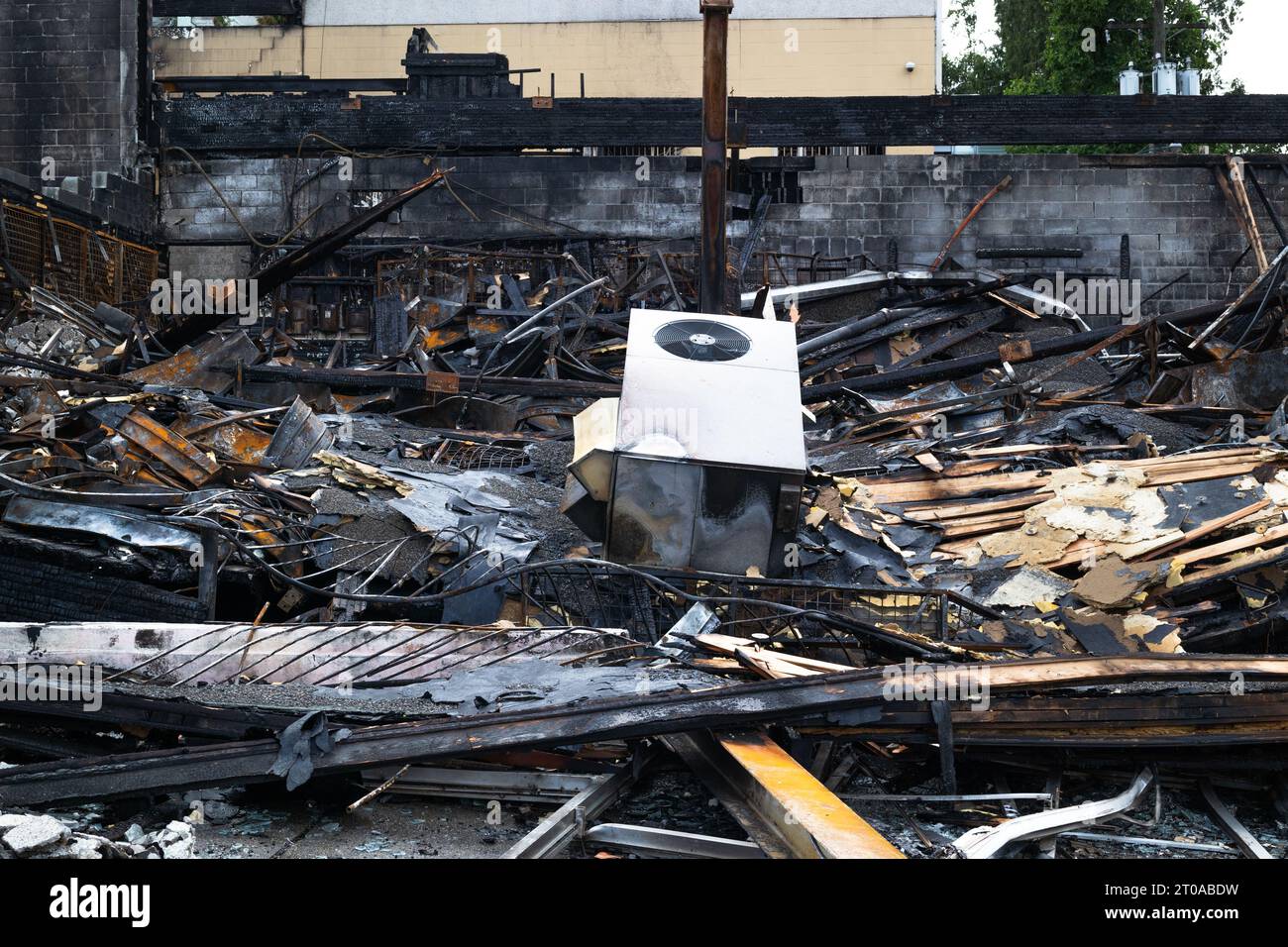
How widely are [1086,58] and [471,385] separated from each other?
67.8 feet

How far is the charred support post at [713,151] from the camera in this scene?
29.9 feet

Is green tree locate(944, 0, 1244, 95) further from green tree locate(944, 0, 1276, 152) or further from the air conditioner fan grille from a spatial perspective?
the air conditioner fan grille

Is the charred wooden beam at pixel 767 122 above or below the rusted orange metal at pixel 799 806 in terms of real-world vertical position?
above

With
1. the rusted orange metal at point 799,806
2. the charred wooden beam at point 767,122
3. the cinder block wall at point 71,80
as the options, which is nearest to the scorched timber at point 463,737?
the rusted orange metal at point 799,806

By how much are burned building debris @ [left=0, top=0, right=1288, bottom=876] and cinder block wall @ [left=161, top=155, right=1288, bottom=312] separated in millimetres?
2417

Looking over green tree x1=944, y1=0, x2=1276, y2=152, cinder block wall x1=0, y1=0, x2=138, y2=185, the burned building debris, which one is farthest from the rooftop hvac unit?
green tree x1=944, y1=0, x2=1276, y2=152

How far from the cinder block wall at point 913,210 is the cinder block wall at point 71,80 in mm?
3996

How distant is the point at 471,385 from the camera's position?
10180mm

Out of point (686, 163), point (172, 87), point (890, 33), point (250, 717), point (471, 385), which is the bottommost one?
point (250, 717)

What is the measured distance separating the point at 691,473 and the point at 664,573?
55 cm

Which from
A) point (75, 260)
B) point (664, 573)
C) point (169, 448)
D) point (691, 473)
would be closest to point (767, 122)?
point (75, 260)

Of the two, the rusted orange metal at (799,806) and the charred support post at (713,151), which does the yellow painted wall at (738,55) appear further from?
the rusted orange metal at (799,806)
